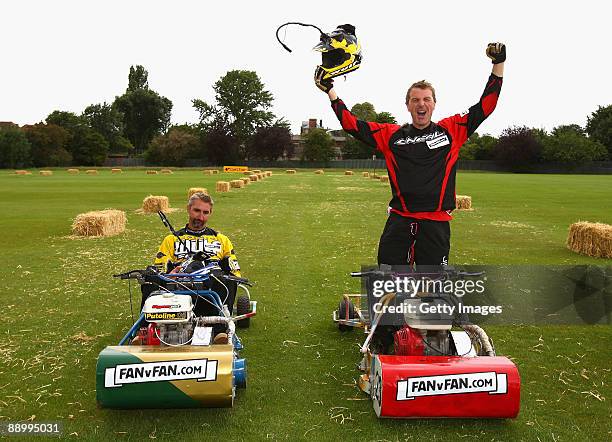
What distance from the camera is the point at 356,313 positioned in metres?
6.11

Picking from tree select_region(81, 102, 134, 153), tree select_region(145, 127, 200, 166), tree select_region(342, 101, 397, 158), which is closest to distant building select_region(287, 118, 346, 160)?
tree select_region(342, 101, 397, 158)

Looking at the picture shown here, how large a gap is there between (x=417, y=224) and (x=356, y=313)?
77.1 inches

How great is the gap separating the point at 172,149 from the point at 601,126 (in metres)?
66.1

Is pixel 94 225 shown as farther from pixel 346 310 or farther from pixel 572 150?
pixel 572 150

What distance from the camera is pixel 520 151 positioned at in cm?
8275

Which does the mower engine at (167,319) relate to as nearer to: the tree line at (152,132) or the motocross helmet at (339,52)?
the motocross helmet at (339,52)

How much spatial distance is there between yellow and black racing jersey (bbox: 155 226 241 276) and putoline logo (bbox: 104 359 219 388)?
169 cm

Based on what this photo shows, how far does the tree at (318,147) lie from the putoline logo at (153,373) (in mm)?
87918

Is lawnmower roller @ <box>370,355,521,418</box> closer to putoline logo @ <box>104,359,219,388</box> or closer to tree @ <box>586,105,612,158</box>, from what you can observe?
putoline logo @ <box>104,359,219,388</box>

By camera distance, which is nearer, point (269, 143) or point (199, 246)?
point (199, 246)

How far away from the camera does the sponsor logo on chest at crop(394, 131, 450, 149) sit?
4.44 m

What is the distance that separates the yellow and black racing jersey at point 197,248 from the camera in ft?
18.0

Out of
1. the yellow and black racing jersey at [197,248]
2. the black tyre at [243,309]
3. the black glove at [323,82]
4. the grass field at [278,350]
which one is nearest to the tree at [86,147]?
the grass field at [278,350]

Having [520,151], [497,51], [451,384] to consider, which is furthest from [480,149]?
[451,384]
